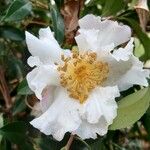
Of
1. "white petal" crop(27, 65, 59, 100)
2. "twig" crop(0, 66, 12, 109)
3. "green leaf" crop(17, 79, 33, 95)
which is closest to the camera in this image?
"white petal" crop(27, 65, 59, 100)

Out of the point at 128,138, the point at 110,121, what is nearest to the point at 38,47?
the point at 110,121

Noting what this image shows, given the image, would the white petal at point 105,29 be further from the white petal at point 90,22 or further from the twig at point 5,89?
the twig at point 5,89

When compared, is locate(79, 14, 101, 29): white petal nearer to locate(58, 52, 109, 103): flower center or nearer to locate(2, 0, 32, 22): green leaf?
locate(58, 52, 109, 103): flower center

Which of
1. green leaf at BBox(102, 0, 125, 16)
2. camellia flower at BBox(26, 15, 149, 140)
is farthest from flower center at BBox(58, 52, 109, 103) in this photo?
green leaf at BBox(102, 0, 125, 16)

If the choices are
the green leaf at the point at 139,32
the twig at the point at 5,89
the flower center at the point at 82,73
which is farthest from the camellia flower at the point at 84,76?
the twig at the point at 5,89

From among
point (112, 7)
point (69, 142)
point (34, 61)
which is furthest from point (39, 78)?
point (112, 7)

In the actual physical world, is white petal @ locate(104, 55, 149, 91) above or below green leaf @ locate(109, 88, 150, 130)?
above
